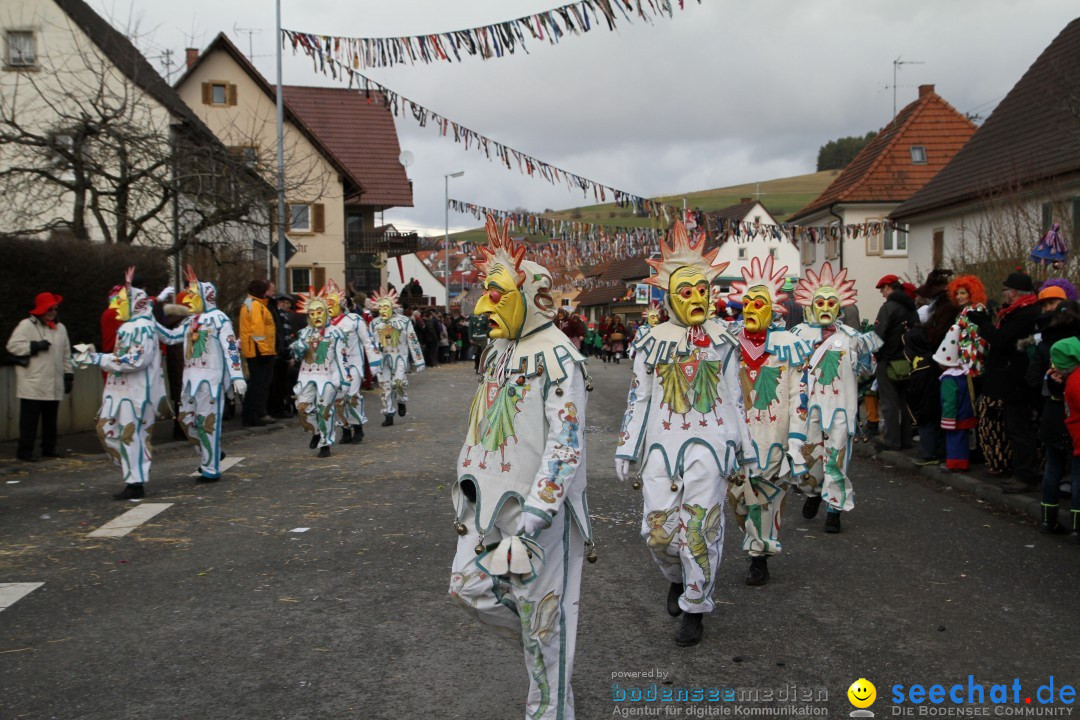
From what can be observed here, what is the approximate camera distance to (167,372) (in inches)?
613

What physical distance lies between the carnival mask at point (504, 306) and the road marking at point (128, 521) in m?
5.56

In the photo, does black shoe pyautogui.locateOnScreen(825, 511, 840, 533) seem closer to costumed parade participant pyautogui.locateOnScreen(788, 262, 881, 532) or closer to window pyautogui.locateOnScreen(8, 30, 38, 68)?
costumed parade participant pyautogui.locateOnScreen(788, 262, 881, 532)

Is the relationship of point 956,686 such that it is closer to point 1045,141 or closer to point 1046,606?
point 1046,606

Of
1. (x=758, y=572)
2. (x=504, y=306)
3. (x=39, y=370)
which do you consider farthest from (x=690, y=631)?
(x=39, y=370)

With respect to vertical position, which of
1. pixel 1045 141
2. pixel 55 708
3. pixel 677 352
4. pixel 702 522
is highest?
pixel 1045 141

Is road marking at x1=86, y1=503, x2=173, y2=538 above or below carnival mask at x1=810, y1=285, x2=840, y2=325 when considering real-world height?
below

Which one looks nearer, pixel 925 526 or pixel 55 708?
pixel 55 708

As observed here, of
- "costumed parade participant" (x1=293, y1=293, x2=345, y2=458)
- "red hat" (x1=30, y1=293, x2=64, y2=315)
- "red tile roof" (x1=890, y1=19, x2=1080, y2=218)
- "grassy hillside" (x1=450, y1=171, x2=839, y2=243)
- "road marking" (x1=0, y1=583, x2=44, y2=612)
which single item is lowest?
"road marking" (x1=0, y1=583, x2=44, y2=612)

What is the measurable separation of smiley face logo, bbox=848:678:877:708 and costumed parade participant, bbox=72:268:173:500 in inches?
301

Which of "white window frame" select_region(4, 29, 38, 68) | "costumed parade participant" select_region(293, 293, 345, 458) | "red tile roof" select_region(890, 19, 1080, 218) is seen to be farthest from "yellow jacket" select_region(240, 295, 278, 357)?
"white window frame" select_region(4, 29, 38, 68)

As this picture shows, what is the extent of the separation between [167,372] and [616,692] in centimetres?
1219

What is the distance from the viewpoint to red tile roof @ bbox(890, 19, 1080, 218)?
998 inches

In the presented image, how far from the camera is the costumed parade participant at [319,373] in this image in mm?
12945

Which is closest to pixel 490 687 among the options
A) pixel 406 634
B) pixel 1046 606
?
pixel 406 634
